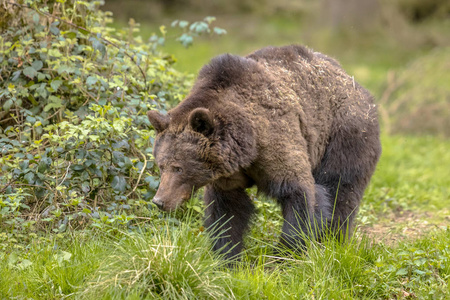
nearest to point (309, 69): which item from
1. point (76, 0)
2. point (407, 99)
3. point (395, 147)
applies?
point (76, 0)

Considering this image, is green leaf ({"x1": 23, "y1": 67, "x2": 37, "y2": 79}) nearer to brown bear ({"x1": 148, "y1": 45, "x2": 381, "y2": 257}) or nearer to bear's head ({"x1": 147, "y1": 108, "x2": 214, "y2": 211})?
brown bear ({"x1": 148, "y1": 45, "x2": 381, "y2": 257})

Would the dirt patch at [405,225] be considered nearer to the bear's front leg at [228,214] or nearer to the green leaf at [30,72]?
the bear's front leg at [228,214]

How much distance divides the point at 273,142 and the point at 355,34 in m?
17.2

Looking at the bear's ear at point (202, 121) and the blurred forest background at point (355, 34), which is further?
the blurred forest background at point (355, 34)

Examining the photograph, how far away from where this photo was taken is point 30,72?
19.7ft

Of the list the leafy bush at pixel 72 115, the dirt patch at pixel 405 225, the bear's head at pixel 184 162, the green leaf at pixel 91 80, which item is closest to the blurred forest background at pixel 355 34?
the dirt patch at pixel 405 225

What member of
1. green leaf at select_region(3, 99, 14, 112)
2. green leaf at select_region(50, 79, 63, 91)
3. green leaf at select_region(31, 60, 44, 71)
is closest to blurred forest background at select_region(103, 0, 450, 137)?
green leaf at select_region(31, 60, 44, 71)

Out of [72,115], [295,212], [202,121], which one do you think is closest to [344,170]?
[295,212]

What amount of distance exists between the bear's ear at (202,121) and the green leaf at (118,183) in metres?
1.22

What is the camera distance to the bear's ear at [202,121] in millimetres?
4398

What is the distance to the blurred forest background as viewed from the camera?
14781 millimetres

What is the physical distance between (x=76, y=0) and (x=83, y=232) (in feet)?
8.35

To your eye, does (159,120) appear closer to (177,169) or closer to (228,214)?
(177,169)

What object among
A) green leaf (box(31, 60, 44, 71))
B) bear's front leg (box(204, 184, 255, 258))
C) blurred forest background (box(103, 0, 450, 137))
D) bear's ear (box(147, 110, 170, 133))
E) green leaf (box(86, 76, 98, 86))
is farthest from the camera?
blurred forest background (box(103, 0, 450, 137))
